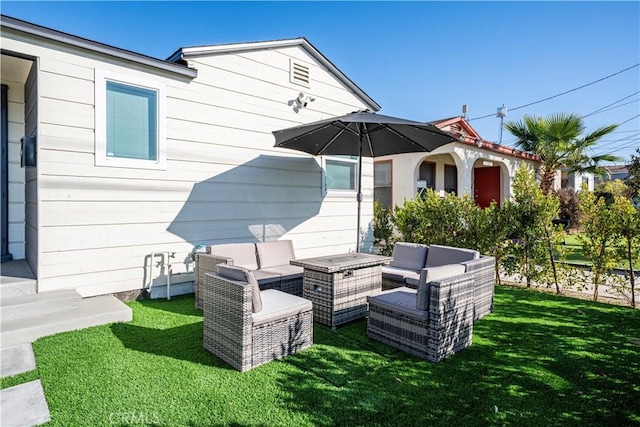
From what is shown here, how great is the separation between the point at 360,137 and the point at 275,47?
8.56 ft

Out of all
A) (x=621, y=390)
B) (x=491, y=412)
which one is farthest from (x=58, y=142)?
(x=621, y=390)

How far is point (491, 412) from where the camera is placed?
245cm

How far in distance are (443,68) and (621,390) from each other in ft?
41.2

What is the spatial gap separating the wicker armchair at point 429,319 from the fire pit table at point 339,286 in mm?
438

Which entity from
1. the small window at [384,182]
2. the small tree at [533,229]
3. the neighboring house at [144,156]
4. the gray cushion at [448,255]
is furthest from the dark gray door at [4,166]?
the small window at [384,182]

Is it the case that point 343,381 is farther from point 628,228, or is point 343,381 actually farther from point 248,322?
point 628,228

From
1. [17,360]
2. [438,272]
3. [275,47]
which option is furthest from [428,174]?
[17,360]

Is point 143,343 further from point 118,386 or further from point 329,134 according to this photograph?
point 329,134

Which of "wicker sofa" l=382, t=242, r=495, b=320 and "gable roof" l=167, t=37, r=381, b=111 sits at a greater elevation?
"gable roof" l=167, t=37, r=381, b=111

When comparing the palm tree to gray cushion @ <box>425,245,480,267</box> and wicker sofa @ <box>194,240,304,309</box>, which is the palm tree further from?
wicker sofa @ <box>194,240,304,309</box>

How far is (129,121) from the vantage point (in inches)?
191

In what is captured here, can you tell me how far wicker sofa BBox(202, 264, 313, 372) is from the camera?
300cm

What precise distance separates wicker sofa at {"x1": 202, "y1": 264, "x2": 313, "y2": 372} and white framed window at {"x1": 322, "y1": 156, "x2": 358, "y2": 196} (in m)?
4.22

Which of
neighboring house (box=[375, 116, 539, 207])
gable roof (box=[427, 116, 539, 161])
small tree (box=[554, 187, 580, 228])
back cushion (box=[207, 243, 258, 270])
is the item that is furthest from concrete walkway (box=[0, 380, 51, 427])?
small tree (box=[554, 187, 580, 228])
